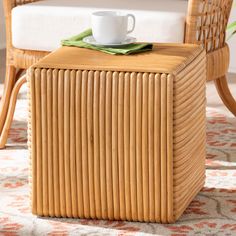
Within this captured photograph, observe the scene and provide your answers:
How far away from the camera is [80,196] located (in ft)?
6.29

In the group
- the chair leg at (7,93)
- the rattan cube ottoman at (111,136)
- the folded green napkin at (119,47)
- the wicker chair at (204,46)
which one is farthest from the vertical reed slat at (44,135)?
the chair leg at (7,93)

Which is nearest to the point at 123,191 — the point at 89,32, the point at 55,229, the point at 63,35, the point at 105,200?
the point at 105,200

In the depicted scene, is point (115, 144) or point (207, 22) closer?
point (115, 144)

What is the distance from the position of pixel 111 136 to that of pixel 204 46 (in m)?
0.72

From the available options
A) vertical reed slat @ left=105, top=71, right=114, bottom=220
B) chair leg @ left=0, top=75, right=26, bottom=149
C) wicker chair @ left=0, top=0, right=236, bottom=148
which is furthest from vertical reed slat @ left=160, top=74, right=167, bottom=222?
chair leg @ left=0, top=75, right=26, bottom=149

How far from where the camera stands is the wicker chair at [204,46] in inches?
93.7

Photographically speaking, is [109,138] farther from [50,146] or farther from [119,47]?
[119,47]

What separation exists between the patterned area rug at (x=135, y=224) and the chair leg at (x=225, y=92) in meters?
0.20

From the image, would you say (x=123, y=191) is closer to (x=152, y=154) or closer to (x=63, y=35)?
(x=152, y=154)

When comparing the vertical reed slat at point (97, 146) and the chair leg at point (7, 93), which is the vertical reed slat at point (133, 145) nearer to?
the vertical reed slat at point (97, 146)

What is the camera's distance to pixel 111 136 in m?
1.86

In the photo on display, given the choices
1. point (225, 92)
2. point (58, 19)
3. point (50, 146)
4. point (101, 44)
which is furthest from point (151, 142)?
point (225, 92)

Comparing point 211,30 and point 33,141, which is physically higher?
point 211,30

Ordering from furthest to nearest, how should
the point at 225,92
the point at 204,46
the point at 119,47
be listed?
the point at 225,92
the point at 204,46
the point at 119,47
